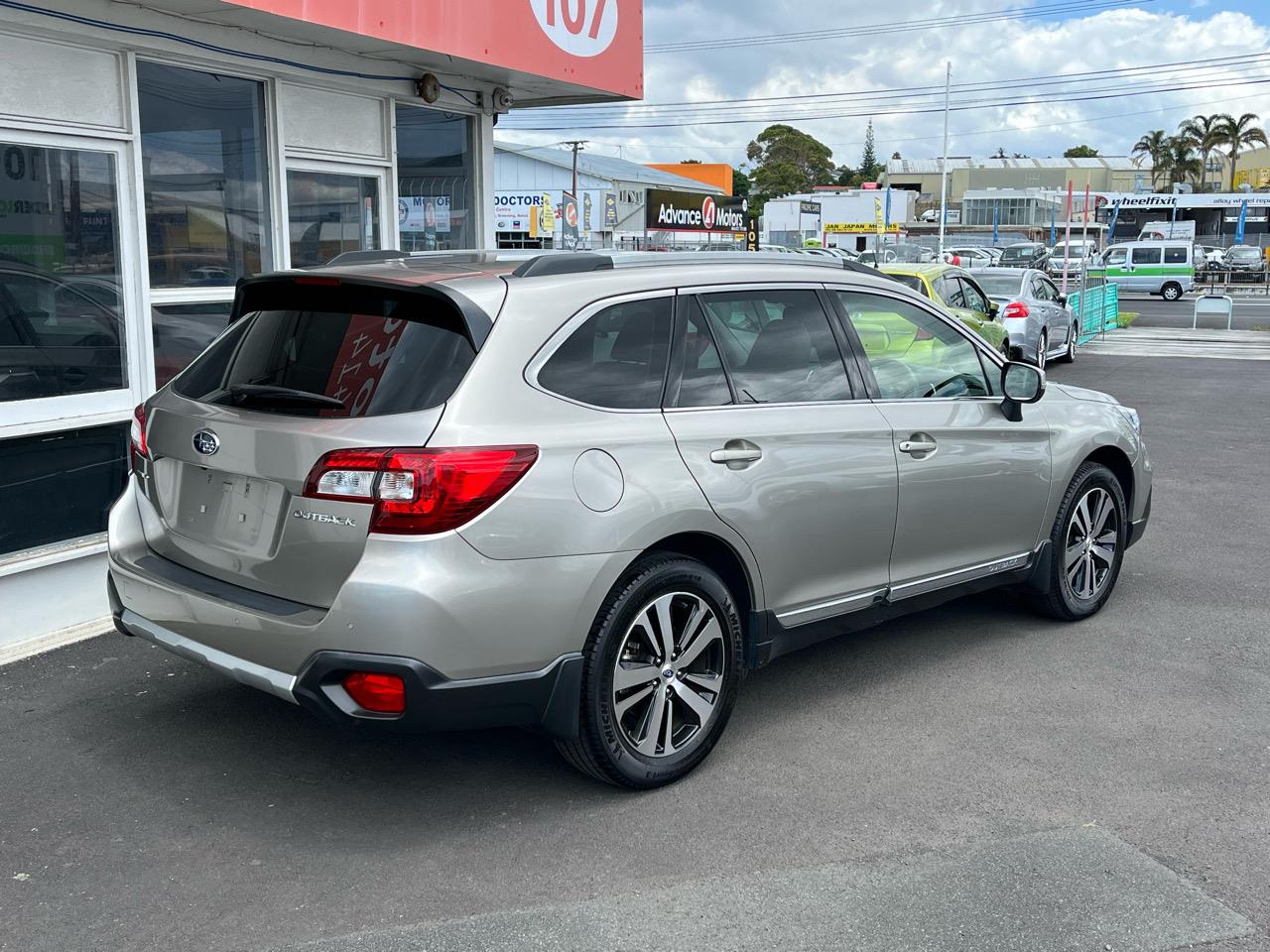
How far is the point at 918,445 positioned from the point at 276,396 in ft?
8.32

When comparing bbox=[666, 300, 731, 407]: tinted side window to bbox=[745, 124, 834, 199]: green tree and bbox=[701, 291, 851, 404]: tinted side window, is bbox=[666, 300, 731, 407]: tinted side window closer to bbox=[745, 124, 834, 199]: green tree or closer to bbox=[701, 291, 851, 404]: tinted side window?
bbox=[701, 291, 851, 404]: tinted side window

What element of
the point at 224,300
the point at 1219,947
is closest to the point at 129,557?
the point at 224,300

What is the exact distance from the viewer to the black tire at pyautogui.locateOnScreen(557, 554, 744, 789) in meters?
3.89

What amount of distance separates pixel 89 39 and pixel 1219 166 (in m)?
108

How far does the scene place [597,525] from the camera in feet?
12.4

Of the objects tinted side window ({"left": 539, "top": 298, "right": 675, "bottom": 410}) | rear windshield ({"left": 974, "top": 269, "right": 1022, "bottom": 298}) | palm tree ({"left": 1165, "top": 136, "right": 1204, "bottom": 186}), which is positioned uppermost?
palm tree ({"left": 1165, "top": 136, "right": 1204, "bottom": 186})

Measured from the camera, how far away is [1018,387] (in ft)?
17.8

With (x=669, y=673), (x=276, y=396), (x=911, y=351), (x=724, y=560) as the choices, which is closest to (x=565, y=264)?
(x=276, y=396)

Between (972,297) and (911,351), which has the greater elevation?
(972,297)

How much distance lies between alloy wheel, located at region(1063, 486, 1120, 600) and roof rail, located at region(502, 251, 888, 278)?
5.72 feet

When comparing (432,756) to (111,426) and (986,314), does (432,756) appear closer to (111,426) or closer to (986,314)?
(111,426)

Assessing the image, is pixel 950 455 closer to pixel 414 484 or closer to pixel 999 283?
pixel 414 484

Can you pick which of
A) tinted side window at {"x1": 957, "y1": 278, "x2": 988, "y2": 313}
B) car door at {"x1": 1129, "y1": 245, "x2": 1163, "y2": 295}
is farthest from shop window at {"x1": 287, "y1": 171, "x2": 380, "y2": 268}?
car door at {"x1": 1129, "y1": 245, "x2": 1163, "y2": 295}

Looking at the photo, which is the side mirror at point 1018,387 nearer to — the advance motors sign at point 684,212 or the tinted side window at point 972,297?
the tinted side window at point 972,297
